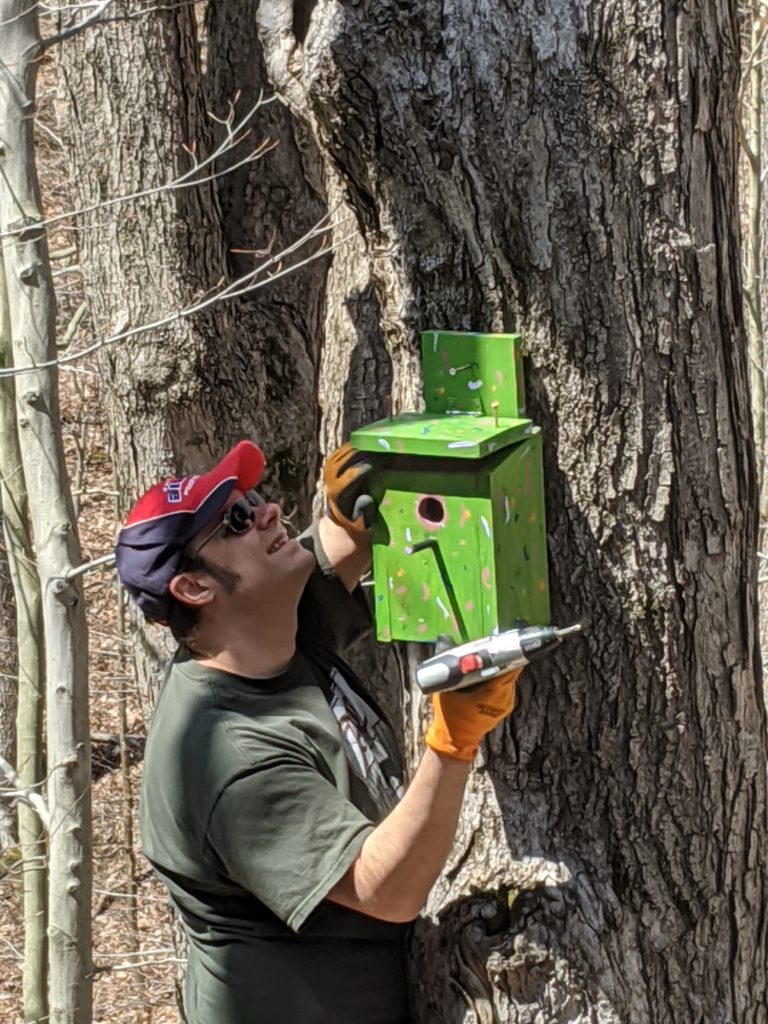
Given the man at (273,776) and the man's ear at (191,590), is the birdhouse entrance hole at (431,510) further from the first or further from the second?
the man's ear at (191,590)

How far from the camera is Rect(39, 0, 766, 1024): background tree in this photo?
223cm

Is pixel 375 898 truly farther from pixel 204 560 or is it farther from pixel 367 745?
pixel 204 560

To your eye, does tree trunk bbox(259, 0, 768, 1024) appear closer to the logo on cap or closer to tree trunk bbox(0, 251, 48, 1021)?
the logo on cap

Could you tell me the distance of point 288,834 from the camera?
216 cm

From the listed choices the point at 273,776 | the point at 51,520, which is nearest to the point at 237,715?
the point at 273,776

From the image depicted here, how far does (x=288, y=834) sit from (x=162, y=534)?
0.64 m

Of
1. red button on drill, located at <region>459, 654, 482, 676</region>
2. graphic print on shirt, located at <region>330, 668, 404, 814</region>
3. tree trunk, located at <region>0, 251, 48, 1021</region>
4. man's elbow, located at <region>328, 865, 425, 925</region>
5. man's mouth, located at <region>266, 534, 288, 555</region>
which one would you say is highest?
man's mouth, located at <region>266, 534, 288, 555</region>

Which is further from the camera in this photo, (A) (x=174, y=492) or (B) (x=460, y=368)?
(A) (x=174, y=492)

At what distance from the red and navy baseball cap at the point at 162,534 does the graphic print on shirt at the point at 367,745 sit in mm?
412

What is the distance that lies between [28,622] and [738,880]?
232 inches

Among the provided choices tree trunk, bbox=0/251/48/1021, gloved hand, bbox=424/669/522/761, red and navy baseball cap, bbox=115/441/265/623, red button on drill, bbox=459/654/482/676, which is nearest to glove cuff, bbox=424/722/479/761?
gloved hand, bbox=424/669/522/761

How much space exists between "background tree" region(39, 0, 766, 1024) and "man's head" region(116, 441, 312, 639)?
1.29ft

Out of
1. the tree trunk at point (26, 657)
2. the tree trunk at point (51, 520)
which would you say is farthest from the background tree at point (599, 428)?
the tree trunk at point (26, 657)

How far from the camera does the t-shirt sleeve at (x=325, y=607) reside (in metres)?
2.75
